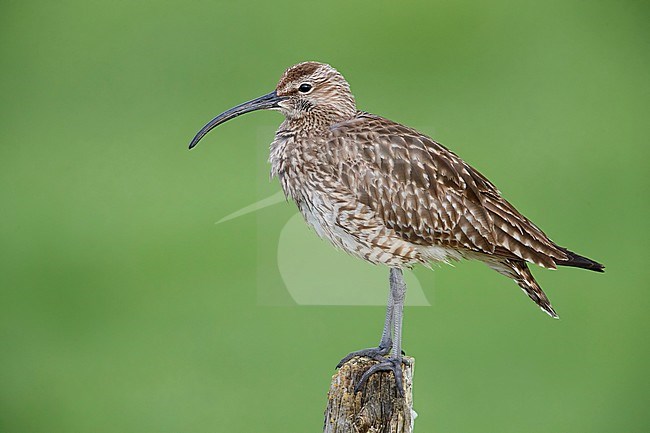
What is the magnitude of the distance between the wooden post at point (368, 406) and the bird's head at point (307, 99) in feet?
4.31

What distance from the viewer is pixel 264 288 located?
10188mm

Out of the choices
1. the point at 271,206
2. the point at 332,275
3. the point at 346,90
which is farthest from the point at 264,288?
the point at 346,90

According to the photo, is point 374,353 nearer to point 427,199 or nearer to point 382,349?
point 382,349

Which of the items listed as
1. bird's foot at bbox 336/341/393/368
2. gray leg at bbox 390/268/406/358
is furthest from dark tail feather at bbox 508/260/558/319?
bird's foot at bbox 336/341/393/368

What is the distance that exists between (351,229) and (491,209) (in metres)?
0.69

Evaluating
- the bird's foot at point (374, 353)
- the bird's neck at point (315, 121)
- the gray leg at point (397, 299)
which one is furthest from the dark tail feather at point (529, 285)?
the bird's neck at point (315, 121)

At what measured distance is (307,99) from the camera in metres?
5.62

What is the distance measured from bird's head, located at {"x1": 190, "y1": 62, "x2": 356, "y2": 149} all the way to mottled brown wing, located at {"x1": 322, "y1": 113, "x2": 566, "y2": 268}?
275 millimetres

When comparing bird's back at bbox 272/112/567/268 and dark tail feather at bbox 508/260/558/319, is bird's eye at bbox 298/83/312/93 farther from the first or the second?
dark tail feather at bbox 508/260/558/319

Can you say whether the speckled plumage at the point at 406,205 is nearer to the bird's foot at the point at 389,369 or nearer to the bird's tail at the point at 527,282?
the bird's tail at the point at 527,282

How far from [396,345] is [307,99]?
1.32 meters

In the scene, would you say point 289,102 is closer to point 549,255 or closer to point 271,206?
point 549,255

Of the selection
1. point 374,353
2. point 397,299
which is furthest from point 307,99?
point 374,353

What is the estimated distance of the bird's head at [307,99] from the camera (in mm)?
5578
